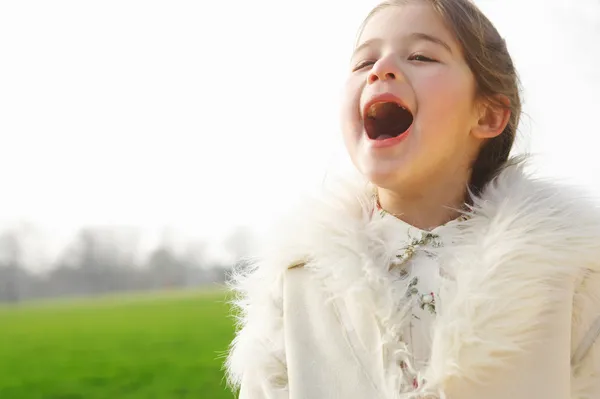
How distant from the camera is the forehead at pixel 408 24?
1137 mm

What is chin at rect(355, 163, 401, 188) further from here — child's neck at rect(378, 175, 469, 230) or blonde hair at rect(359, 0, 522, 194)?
blonde hair at rect(359, 0, 522, 194)

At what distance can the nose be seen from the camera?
1083 millimetres

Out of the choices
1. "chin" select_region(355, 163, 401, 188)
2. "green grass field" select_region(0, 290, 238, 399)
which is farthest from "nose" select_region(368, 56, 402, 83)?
"green grass field" select_region(0, 290, 238, 399)

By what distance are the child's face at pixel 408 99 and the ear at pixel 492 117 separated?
24 mm

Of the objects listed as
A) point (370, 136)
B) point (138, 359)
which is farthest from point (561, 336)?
point (138, 359)

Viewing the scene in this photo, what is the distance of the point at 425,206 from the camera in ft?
3.85

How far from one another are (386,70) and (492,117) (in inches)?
10.7

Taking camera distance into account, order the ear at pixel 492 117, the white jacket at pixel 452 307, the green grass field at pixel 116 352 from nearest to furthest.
→ the white jacket at pixel 452 307
the ear at pixel 492 117
the green grass field at pixel 116 352

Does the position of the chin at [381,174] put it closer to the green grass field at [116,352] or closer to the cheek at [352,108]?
the cheek at [352,108]

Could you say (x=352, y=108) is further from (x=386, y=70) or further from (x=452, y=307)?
(x=452, y=307)

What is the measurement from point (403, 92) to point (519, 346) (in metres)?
0.43

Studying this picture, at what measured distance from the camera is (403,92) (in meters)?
1.08

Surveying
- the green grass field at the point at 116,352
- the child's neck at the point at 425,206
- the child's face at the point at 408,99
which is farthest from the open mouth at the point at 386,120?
the green grass field at the point at 116,352

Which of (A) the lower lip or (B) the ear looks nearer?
(A) the lower lip
